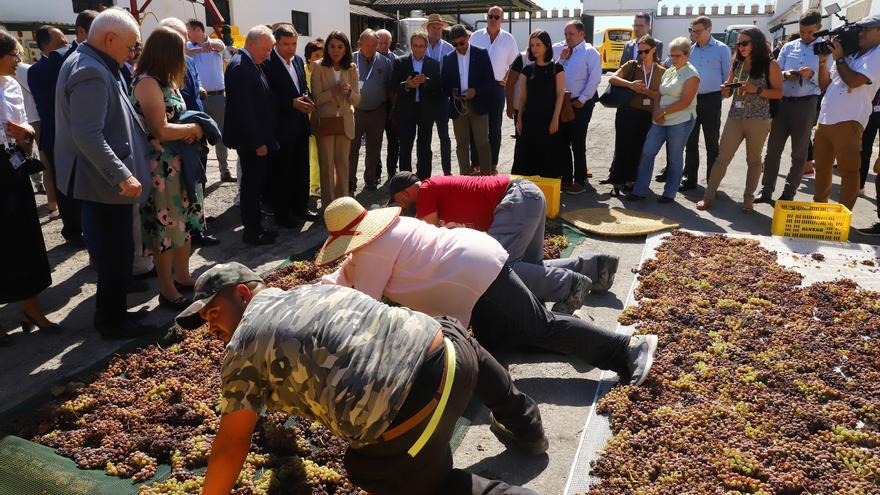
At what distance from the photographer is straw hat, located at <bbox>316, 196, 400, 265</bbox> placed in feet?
8.76

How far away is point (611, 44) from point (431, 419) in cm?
2551

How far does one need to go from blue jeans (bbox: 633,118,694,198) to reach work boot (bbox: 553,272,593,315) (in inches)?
117

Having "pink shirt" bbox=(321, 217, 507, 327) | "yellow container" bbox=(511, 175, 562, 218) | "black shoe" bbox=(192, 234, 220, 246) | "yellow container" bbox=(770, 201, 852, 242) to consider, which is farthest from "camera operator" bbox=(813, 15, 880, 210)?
"black shoe" bbox=(192, 234, 220, 246)

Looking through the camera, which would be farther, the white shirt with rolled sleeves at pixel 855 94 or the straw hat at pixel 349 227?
the white shirt with rolled sleeves at pixel 855 94

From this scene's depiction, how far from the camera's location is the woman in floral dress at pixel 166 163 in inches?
147

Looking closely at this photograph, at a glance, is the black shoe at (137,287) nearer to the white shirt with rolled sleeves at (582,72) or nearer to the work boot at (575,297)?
the work boot at (575,297)

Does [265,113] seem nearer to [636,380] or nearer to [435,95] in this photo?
[435,95]

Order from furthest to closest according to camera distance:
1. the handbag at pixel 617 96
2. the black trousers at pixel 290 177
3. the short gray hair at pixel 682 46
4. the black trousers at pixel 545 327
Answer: the handbag at pixel 617 96 < the short gray hair at pixel 682 46 < the black trousers at pixel 290 177 < the black trousers at pixel 545 327

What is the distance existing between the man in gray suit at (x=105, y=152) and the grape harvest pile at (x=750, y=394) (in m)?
2.69

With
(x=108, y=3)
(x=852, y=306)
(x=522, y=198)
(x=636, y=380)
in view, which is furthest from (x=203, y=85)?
(x=108, y=3)

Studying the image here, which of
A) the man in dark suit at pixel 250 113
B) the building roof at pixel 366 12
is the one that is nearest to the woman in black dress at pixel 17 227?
the man in dark suit at pixel 250 113

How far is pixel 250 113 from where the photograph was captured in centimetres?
511

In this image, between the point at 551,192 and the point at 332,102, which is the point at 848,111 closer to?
the point at 551,192

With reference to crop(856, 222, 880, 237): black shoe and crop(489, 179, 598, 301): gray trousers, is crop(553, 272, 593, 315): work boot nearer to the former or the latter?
crop(489, 179, 598, 301): gray trousers
